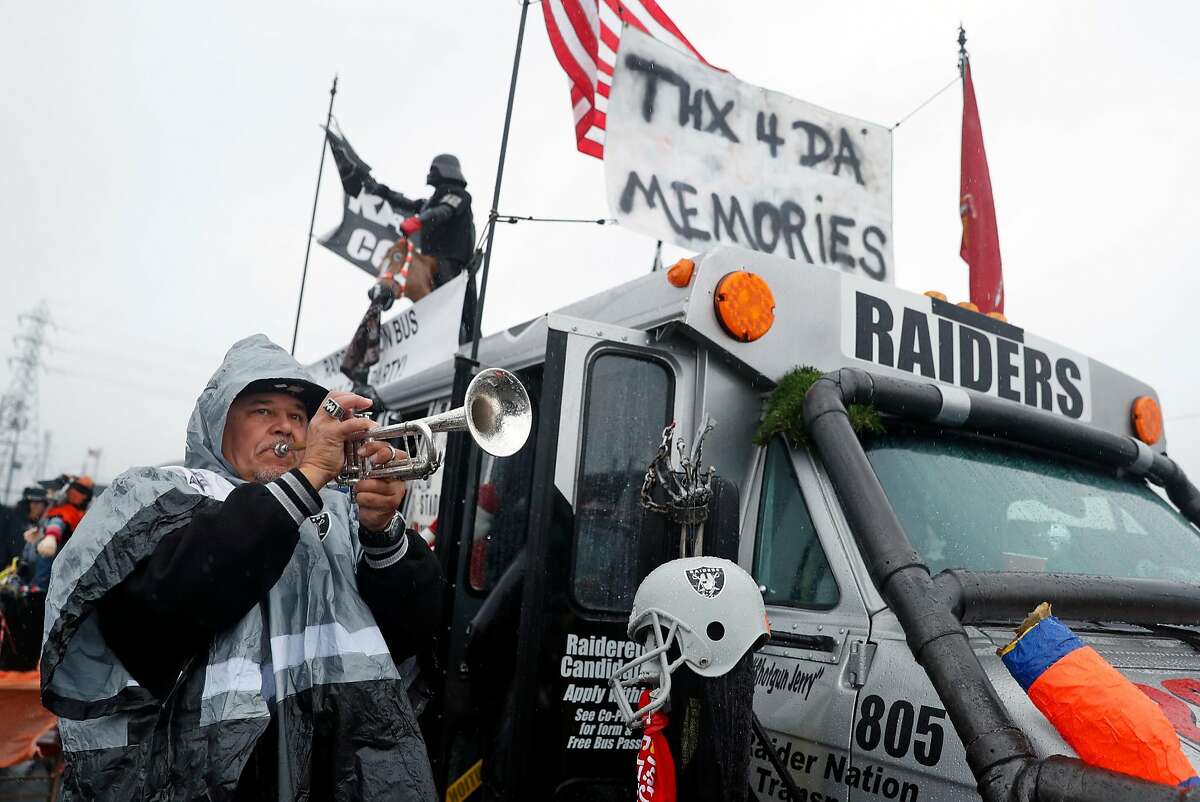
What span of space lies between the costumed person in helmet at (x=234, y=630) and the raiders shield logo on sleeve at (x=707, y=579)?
2.43ft

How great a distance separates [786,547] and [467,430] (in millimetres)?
1182

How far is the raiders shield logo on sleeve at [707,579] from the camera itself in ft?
7.32

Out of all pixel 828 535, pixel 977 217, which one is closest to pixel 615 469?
pixel 828 535

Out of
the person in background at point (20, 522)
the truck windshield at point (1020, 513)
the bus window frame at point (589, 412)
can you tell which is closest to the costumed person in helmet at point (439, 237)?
the bus window frame at point (589, 412)

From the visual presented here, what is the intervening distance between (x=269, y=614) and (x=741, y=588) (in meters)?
1.16

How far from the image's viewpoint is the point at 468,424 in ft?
7.43

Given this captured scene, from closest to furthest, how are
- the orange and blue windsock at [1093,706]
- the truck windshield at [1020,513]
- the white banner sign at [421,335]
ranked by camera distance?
the orange and blue windsock at [1093,706], the truck windshield at [1020,513], the white banner sign at [421,335]

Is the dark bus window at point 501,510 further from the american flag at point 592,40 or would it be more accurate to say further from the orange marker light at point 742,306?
the american flag at point 592,40

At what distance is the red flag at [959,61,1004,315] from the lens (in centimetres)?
580

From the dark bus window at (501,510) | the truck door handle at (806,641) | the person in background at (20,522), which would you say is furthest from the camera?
the person in background at (20,522)

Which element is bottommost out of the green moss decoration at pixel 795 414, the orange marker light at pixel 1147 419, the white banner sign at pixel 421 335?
the green moss decoration at pixel 795 414

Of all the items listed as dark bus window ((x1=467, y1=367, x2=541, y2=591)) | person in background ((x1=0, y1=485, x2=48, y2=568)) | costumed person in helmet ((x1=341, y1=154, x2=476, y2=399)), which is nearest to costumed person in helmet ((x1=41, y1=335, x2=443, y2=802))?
dark bus window ((x1=467, y1=367, x2=541, y2=591))

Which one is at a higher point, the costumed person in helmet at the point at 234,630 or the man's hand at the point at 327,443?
the man's hand at the point at 327,443

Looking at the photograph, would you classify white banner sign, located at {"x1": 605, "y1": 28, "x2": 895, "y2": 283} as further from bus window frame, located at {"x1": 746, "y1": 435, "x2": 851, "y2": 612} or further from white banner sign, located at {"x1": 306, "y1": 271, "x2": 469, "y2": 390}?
bus window frame, located at {"x1": 746, "y1": 435, "x2": 851, "y2": 612}
